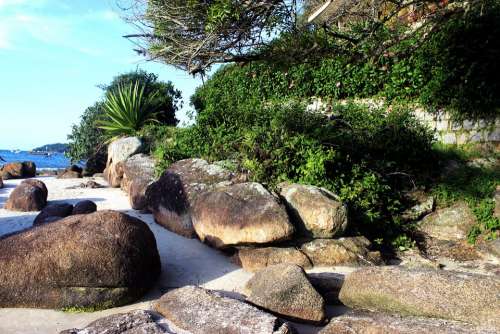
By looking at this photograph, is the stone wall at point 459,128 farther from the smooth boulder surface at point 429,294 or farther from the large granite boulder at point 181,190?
the smooth boulder surface at point 429,294

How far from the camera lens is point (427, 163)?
8.23 meters

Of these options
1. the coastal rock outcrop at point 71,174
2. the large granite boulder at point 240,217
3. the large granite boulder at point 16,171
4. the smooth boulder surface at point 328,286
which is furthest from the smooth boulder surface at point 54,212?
the large granite boulder at point 16,171

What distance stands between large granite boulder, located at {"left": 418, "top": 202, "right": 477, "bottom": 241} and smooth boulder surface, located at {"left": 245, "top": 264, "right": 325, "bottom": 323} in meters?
3.79

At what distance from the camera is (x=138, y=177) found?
9.60 meters

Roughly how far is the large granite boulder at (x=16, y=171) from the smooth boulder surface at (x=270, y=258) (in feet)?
40.7

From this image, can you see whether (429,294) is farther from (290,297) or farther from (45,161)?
(45,161)

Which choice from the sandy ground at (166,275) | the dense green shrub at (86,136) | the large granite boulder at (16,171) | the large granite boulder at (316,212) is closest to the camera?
the sandy ground at (166,275)

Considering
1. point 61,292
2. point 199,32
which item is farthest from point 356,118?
point 61,292

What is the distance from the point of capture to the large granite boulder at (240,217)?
19.1 ft

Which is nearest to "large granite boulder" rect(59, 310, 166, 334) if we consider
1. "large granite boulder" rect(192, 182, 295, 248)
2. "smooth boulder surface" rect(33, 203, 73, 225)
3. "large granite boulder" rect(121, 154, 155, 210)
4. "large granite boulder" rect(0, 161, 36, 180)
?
"large granite boulder" rect(192, 182, 295, 248)

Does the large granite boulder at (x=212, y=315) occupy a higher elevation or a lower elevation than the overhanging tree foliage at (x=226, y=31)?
lower

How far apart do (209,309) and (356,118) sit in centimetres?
607

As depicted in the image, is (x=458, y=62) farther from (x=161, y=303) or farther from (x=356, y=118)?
(x=161, y=303)

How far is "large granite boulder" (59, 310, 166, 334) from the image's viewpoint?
3705 millimetres
